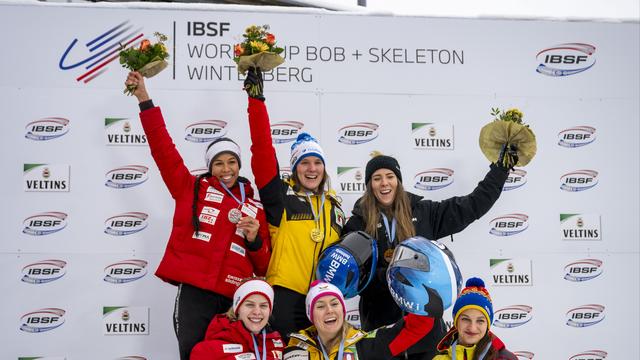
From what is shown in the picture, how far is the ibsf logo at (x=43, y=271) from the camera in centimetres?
464

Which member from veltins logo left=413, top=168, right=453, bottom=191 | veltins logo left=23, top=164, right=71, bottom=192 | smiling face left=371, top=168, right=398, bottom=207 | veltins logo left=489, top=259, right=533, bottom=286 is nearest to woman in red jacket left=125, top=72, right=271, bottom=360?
smiling face left=371, top=168, right=398, bottom=207

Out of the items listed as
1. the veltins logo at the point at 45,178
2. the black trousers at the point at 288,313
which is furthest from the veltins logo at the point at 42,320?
the black trousers at the point at 288,313

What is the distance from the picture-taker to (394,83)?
500 cm

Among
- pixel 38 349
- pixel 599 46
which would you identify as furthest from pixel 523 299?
pixel 38 349

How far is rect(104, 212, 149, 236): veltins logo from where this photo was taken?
4762mm

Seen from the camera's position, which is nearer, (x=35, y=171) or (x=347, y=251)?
(x=347, y=251)

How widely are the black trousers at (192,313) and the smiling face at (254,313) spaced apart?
0.32 metres

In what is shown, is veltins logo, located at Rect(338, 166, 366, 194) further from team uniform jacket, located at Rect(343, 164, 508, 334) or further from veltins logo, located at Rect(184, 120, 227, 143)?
veltins logo, located at Rect(184, 120, 227, 143)

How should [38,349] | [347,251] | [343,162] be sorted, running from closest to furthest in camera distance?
[347,251] → [38,349] → [343,162]

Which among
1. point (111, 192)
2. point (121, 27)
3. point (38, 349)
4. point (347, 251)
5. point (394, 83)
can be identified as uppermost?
point (121, 27)

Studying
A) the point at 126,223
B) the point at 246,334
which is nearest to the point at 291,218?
Answer: the point at 246,334

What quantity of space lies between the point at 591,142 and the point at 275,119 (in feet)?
7.52

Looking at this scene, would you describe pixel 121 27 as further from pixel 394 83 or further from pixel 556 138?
pixel 556 138

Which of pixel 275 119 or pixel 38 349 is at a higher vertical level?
pixel 275 119
